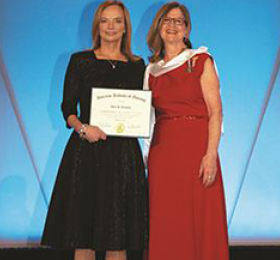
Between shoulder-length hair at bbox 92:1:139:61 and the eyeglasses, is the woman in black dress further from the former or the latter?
the eyeglasses

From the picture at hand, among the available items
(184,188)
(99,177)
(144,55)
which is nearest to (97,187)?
(99,177)

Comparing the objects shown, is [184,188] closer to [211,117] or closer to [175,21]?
[211,117]

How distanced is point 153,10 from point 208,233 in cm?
162

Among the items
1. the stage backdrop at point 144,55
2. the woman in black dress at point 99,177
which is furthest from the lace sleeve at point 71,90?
the stage backdrop at point 144,55

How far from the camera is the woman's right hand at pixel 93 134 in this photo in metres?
1.91

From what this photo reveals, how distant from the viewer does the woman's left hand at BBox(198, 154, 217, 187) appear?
1.89 meters

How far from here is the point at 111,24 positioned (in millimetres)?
2021

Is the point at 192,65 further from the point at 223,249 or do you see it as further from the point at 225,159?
the point at 225,159

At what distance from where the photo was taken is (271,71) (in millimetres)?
3070

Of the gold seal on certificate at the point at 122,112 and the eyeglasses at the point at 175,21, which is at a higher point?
the eyeglasses at the point at 175,21

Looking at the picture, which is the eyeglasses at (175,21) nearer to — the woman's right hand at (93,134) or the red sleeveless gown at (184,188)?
the red sleeveless gown at (184,188)

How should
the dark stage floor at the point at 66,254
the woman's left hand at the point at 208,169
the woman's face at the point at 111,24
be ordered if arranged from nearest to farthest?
1. the woman's left hand at the point at 208,169
2. the woman's face at the point at 111,24
3. the dark stage floor at the point at 66,254

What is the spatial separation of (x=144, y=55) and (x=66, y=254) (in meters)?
1.24

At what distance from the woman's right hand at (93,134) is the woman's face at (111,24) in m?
0.37
